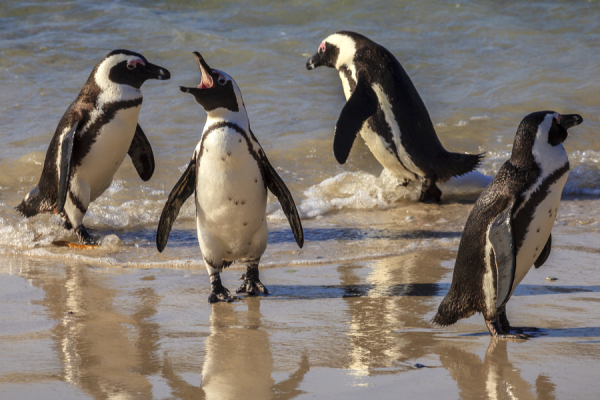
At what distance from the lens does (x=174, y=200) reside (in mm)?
3434

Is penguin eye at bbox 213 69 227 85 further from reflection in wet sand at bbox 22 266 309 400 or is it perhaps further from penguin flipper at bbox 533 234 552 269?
penguin flipper at bbox 533 234 552 269

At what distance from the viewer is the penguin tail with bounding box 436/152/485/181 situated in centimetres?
554

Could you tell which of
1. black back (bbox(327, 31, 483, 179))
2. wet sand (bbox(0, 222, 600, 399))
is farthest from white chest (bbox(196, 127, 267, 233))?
black back (bbox(327, 31, 483, 179))

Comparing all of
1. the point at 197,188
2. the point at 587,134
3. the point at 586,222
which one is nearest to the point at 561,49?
the point at 587,134

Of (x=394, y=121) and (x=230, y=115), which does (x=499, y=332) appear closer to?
(x=230, y=115)

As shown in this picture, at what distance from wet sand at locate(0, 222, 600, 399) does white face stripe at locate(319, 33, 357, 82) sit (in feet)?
7.17

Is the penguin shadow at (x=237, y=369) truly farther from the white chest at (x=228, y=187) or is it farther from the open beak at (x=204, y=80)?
the open beak at (x=204, y=80)

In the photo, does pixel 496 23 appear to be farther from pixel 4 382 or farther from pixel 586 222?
pixel 4 382

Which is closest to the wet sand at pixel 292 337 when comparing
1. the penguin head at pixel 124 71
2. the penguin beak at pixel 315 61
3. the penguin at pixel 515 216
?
the penguin at pixel 515 216

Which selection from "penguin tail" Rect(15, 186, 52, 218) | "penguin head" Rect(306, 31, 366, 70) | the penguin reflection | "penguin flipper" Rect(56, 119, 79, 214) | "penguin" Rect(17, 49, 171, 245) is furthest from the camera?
"penguin head" Rect(306, 31, 366, 70)

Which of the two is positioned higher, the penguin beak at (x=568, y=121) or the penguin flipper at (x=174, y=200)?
the penguin beak at (x=568, y=121)

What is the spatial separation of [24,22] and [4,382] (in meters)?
10.0

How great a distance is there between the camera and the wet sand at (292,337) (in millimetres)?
2246

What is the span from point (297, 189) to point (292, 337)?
3236 mm
